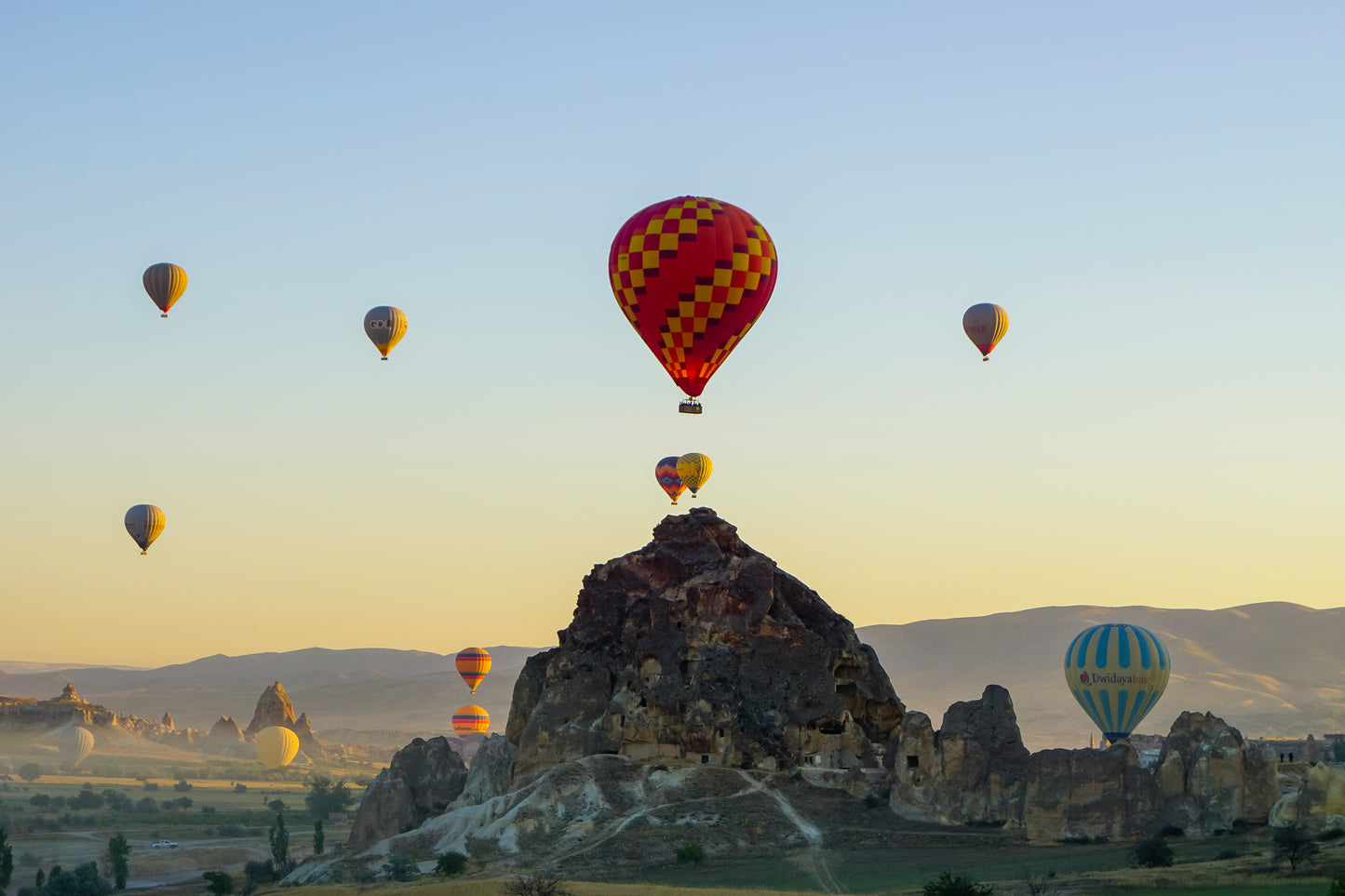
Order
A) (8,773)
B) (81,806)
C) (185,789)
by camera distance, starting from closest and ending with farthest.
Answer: (81,806) < (185,789) < (8,773)

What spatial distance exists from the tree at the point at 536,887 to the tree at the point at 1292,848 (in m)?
22.4

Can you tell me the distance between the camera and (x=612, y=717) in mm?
74812

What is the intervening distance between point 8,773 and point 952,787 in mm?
118061

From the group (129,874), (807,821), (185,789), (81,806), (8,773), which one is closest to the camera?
(807,821)

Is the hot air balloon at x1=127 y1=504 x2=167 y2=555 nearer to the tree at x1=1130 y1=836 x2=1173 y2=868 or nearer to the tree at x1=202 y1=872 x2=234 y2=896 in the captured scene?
the tree at x1=202 y1=872 x2=234 y2=896

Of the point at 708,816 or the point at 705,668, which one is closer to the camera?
the point at 708,816

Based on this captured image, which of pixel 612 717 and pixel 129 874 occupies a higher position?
pixel 612 717

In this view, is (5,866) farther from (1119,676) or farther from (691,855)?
(1119,676)

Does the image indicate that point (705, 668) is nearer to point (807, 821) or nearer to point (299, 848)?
point (807, 821)

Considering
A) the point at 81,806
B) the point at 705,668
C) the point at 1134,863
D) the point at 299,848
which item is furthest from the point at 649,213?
the point at 81,806

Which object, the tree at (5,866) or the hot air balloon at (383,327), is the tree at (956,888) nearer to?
the tree at (5,866)

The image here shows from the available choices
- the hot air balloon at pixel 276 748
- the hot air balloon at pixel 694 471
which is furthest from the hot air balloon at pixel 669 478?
the hot air balloon at pixel 276 748

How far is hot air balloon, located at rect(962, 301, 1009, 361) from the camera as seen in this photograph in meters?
85.7

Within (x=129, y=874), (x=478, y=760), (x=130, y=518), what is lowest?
(x=129, y=874)
